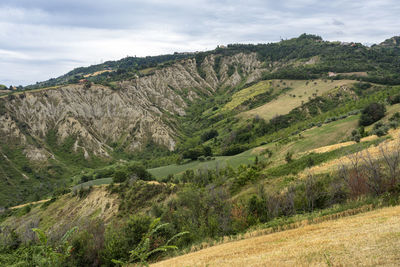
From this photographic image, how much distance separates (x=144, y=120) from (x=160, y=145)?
1460cm

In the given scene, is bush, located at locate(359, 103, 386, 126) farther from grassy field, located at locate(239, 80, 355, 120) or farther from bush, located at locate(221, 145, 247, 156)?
grassy field, located at locate(239, 80, 355, 120)

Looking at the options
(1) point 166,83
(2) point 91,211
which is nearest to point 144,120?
(1) point 166,83

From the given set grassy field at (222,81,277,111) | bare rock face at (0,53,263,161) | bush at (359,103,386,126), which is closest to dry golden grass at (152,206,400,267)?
bush at (359,103,386,126)

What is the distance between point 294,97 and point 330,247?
108 meters

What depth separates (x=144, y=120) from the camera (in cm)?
10612

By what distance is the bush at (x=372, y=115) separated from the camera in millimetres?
53375

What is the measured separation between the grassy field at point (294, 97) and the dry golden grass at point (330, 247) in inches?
3265

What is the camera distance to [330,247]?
9.96 meters

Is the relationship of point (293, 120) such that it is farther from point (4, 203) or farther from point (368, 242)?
point (4, 203)

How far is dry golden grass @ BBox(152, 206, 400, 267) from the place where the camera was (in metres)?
8.38

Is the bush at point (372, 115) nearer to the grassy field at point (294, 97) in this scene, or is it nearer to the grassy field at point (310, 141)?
the grassy field at point (310, 141)

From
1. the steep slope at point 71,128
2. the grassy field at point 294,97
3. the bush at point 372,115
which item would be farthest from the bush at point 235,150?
the steep slope at point 71,128

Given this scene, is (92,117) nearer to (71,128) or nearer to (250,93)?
(71,128)

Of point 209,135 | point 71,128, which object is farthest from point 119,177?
point 71,128
